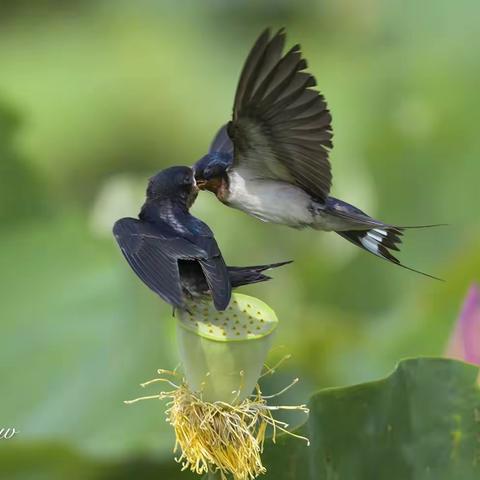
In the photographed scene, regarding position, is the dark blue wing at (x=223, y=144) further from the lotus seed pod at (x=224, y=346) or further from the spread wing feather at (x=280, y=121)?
the lotus seed pod at (x=224, y=346)

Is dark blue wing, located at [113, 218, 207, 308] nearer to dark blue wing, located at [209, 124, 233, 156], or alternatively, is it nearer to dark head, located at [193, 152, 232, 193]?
dark head, located at [193, 152, 232, 193]

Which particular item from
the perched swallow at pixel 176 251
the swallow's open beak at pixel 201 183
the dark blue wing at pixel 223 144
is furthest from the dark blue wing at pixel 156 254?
the dark blue wing at pixel 223 144

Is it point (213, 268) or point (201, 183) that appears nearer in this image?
point (213, 268)

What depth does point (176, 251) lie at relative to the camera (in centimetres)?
80

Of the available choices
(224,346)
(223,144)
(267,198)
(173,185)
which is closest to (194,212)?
(223,144)

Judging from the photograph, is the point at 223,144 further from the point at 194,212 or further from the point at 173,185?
the point at 194,212

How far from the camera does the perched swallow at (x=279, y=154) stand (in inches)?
33.9

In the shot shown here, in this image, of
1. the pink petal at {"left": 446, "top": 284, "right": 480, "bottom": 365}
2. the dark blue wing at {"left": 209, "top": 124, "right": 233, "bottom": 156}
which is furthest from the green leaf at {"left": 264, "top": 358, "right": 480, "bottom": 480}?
the dark blue wing at {"left": 209, "top": 124, "right": 233, "bottom": 156}

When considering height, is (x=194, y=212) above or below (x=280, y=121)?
below

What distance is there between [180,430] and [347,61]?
197 cm

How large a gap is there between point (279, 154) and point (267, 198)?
4cm

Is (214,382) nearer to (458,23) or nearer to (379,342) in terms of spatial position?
(379,342)

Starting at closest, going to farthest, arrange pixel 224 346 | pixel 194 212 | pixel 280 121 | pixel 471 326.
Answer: pixel 224 346 → pixel 280 121 → pixel 471 326 → pixel 194 212

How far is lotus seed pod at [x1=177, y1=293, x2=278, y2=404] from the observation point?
76 centimetres
